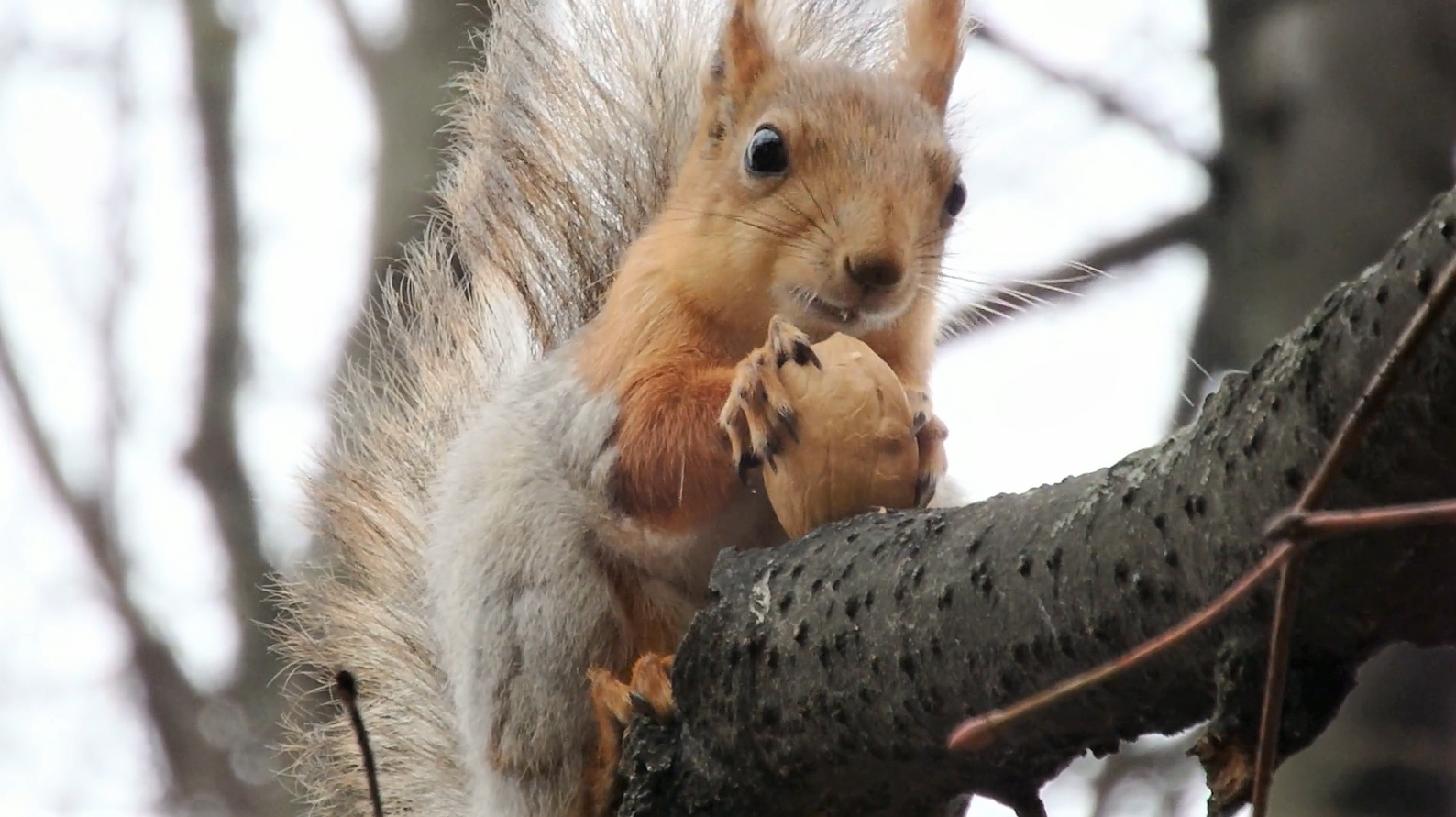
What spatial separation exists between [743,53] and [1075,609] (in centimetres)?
115

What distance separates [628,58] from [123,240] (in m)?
2.19

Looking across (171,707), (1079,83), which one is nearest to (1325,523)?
(1079,83)

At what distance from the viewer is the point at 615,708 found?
75.0 inches

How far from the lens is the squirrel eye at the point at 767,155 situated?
2.01 metres

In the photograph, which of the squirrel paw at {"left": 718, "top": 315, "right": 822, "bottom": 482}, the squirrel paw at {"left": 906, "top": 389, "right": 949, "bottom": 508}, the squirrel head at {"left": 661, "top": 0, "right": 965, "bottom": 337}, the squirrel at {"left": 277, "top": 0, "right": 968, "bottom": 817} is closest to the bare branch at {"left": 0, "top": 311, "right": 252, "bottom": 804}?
the squirrel at {"left": 277, "top": 0, "right": 968, "bottom": 817}

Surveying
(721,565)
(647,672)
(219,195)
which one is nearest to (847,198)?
(721,565)

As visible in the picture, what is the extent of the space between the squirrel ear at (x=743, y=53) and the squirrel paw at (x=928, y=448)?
59 centimetres

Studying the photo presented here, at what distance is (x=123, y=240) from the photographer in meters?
4.45

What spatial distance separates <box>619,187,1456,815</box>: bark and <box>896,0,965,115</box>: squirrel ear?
2.84 feet

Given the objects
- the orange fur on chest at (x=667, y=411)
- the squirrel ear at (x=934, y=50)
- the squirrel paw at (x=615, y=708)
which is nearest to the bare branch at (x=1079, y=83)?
the squirrel ear at (x=934, y=50)

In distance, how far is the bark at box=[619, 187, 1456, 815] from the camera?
3.41 ft

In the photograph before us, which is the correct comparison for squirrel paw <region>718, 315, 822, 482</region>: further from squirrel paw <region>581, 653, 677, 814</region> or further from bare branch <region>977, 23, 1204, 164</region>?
bare branch <region>977, 23, 1204, 164</region>

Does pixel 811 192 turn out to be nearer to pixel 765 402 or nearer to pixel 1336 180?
pixel 765 402

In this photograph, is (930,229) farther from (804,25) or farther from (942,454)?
(804,25)
